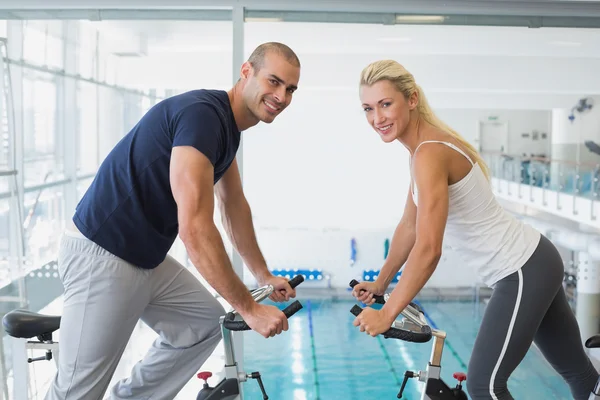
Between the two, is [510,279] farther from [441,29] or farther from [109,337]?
[441,29]

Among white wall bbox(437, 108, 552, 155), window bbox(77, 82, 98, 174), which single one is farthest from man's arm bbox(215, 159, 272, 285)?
white wall bbox(437, 108, 552, 155)

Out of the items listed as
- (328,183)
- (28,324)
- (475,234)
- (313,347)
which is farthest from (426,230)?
(313,347)

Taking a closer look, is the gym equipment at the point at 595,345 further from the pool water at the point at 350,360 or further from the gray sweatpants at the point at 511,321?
the pool water at the point at 350,360

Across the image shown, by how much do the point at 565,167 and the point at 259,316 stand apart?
4.37m

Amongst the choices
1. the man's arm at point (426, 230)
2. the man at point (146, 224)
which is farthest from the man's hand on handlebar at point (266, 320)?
the man's arm at point (426, 230)

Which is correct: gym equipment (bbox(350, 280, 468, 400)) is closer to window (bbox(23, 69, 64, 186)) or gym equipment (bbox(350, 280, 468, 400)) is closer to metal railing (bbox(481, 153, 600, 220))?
window (bbox(23, 69, 64, 186))

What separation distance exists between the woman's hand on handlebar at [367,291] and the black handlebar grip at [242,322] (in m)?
0.40

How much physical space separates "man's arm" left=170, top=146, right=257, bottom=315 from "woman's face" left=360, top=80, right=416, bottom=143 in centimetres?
54

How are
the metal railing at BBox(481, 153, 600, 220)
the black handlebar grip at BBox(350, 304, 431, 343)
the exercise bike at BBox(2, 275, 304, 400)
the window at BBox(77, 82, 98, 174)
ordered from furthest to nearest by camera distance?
the metal railing at BBox(481, 153, 600, 220), the window at BBox(77, 82, 98, 174), the exercise bike at BBox(2, 275, 304, 400), the black handlebar grip at BBox(350, 304, 431, 343)

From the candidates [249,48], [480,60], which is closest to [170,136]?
[249,48]

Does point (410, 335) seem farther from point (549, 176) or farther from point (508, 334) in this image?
point (549, 176)

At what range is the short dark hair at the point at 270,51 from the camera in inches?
75.0

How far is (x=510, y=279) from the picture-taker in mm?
1938

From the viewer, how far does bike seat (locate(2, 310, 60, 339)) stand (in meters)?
2.12
